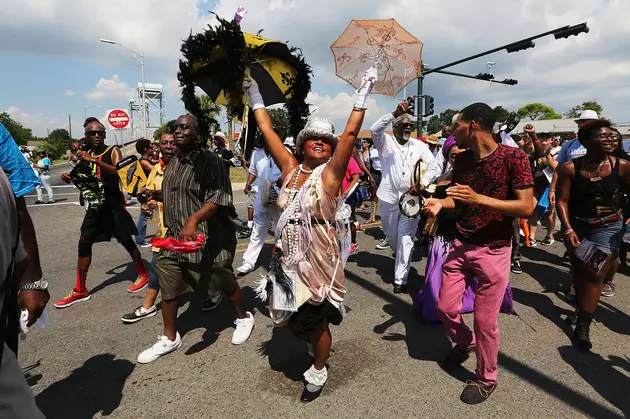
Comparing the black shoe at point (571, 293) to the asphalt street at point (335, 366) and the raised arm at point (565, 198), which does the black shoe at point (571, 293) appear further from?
the raised arm at point (565, 198)

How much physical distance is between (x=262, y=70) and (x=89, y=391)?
2684 millimetres

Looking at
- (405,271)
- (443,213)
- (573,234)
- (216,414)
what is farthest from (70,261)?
(573,234)

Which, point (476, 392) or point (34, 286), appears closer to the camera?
point (34, 286)

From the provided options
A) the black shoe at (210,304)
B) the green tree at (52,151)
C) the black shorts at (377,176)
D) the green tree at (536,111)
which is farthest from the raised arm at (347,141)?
the green tree at (536,111)

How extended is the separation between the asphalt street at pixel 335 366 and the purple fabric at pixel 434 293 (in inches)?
4.4

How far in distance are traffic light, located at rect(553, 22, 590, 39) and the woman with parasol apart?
10.7 metres

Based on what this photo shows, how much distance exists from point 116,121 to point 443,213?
19947 mm

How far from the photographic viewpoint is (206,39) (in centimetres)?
251

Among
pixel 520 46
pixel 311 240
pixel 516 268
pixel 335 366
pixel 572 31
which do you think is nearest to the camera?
pixel 311 240

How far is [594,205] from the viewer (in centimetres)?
333

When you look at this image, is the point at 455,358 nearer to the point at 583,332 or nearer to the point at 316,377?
the point at 316,377

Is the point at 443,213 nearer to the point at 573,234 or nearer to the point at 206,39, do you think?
the point at 573,234

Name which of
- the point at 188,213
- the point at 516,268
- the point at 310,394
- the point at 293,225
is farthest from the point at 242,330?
the point at 516,268

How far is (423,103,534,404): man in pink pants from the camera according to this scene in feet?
8.11
